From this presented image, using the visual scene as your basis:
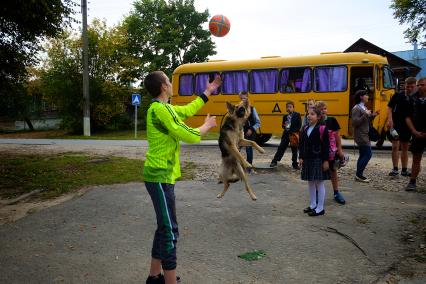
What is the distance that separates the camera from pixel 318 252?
4836mm

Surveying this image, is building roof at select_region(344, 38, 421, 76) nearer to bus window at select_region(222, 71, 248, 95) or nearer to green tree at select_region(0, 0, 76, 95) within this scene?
bus window at select_region(222, 71, 248, 95)

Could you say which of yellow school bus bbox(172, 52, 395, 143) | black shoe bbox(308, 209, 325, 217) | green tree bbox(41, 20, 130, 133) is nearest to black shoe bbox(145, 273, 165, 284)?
black shoe bbox(308, 209, 325, 217)

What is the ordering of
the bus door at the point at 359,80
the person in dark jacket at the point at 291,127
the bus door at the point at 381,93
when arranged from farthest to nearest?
the bus door at the point at 359,80 < the bus door at the point at 381,93 < the person in dark jacket at the point at 291,127

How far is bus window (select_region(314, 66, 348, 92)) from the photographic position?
51.2 ft

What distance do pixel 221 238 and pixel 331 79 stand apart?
471 inches

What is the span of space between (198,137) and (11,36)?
1172cm

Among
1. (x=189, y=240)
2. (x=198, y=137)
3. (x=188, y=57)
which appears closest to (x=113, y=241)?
(x=189, y=240)

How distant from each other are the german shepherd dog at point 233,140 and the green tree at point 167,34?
37932mm

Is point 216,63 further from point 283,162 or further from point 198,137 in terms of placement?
point 198,137

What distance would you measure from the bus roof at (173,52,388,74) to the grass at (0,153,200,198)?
7.11 m

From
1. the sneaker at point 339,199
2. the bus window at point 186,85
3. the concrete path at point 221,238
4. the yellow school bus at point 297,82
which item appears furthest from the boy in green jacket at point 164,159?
the bus window at point 186,85

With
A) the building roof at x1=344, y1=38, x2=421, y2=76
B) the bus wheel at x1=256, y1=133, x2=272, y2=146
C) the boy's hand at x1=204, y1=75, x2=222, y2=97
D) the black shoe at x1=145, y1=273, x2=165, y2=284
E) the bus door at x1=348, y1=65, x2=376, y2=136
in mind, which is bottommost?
the black shoe at x1=145, y1=273, x2=165, y2=284

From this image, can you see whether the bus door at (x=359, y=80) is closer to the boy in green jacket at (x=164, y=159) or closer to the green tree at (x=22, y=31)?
the green tree at (x=22, y=31)

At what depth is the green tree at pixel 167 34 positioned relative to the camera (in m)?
42.6
